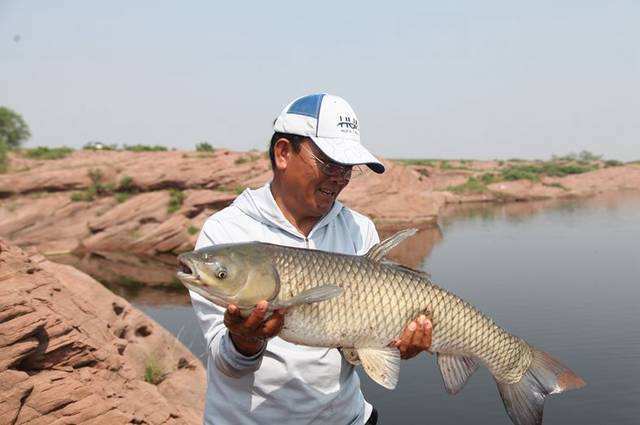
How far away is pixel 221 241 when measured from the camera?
256 centimetres

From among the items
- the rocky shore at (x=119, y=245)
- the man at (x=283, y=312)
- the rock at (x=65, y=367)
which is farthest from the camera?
the rocky shore at (x=119, y=245)

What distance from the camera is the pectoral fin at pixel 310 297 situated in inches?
90.2

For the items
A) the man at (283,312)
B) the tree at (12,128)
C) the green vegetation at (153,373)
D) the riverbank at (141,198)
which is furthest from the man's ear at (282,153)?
the tree at (12,128)

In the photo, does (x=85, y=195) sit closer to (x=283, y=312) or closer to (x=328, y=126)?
(x=328, y=126)

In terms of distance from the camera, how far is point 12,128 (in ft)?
194

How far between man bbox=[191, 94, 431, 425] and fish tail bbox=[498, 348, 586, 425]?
57 centimetres

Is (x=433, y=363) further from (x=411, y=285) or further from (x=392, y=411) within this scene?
(x=411, y=285)

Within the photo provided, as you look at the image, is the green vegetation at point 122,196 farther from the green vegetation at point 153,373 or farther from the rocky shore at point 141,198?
the green vegetation at point 153,373

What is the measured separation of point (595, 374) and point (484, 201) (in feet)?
123

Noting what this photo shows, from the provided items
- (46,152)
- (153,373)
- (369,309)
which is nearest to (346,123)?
(369,309)

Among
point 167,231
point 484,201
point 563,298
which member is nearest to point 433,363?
point 563,298

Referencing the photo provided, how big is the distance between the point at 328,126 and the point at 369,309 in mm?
734

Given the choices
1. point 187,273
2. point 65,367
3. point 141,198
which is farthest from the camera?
point 141,198

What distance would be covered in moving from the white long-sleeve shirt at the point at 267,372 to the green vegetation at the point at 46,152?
41.8 m
